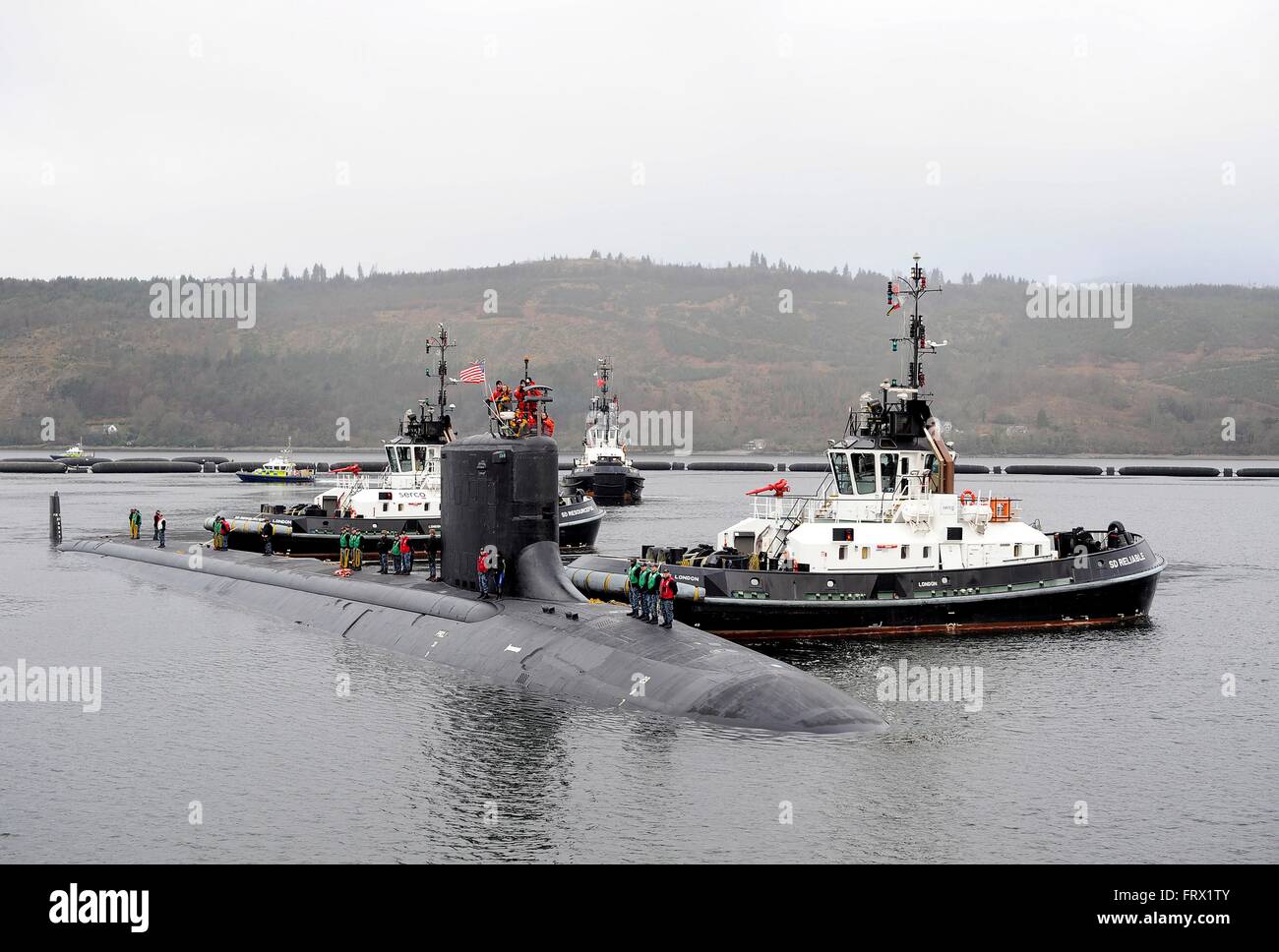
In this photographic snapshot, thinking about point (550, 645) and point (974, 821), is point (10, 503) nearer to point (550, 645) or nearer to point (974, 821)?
point (550, 645)

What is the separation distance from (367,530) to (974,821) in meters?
40.4

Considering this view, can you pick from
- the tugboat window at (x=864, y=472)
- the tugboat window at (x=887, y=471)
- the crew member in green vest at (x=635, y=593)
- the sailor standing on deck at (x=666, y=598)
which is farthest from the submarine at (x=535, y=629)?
the tugboat window at (x=887, y=471)

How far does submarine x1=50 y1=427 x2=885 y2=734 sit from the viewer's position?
23.1 metres

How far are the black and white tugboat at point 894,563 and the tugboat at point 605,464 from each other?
196 ft

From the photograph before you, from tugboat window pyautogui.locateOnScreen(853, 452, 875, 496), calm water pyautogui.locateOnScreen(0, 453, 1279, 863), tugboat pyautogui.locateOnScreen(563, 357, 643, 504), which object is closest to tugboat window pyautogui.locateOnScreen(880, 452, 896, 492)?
tugboat window pyautogui.locateOnScreen(853, 452, 875, 496)

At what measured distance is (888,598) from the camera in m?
36.6

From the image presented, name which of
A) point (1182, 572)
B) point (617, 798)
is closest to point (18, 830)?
point (617, 798)

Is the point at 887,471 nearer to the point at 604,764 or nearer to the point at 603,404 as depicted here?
the point at 604,764

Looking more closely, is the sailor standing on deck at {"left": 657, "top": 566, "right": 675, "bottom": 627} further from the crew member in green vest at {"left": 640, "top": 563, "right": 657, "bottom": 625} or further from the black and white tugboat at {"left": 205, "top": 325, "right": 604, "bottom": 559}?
the black and white tugboat at {"left": 205, "top": 325, "right": 604, "bottom": 559}

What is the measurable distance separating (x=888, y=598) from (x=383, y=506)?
91.3 ft

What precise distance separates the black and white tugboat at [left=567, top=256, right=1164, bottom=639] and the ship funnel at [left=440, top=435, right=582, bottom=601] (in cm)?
713

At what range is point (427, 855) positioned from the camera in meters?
18.2

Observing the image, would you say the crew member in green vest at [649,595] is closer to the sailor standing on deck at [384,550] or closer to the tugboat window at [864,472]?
the sailor standing on deck at [384,550]

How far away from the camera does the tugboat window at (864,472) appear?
127 ft
